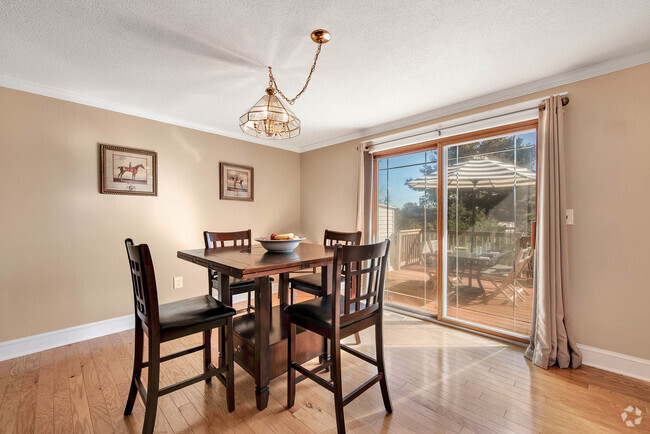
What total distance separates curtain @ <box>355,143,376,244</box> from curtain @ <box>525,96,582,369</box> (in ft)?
5.90

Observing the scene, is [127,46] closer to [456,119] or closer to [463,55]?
[463,55]

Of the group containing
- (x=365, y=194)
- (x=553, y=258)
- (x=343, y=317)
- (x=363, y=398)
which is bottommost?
(x=363, y=398)

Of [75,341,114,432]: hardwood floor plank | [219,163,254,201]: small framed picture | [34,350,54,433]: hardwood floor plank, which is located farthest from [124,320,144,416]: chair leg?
[219,163,254,201]: small framed picture

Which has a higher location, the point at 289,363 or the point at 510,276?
the point at 510,276

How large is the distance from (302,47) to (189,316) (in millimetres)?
1890

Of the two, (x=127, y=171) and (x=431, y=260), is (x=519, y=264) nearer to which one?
(x=431, y=260)

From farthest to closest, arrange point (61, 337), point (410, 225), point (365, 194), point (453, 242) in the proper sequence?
point (365, 194), point (410, 225), point (453, 242), point (61, 337)

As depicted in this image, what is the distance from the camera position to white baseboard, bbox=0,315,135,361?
2400mm

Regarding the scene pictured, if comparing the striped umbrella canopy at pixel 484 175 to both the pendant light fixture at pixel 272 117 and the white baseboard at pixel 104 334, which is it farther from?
the pendant light fixture at pixel 272 117

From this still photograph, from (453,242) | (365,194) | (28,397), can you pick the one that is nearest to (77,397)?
(28,397)

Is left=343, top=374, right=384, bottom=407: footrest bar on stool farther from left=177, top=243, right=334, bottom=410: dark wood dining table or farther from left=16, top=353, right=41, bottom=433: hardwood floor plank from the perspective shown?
left=16, top=353, right=41, bottom=433: hardwood floor plank

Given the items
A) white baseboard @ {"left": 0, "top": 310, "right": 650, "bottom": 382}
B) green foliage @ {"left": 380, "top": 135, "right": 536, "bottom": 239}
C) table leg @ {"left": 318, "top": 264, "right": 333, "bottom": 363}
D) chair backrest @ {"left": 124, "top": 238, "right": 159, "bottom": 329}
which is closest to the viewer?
chair backrest @ {"left": 124, "top": 238, "right": 159, "bottom": 329}

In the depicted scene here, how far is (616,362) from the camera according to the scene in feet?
6.96

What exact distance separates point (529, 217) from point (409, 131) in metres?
1.54
